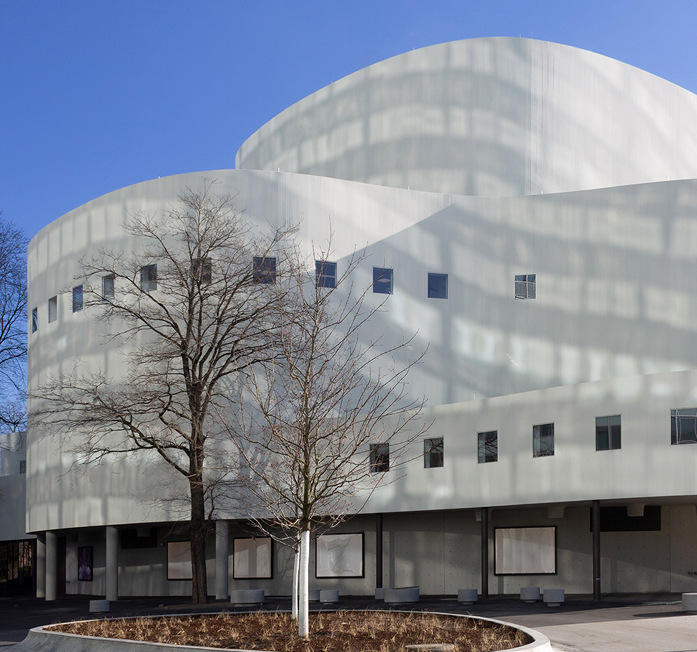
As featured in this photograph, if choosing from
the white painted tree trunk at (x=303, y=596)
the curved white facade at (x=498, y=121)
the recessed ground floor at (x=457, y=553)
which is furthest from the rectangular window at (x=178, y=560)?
the white painted tree trunk at (x=303, y=596)

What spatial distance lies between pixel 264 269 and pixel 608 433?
48.5 ft

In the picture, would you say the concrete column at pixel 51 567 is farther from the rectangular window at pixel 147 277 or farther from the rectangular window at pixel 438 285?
the rectangular window at pixel 438 285

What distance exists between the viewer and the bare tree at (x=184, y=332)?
35562mm

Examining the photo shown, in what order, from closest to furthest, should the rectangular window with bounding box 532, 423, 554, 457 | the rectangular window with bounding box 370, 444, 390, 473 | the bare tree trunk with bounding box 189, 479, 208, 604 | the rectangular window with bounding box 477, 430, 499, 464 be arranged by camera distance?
the rectangular window with bounding box 532, 423, 554, 457
the rectangular window with bounding box 477, 430, 499, 464
the bare tree trunk with bounding box 189, 479, 208, 604
the rectangular window with bounding box 370, 444, 390, 473

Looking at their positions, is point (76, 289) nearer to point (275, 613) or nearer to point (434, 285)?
point (434, 285)

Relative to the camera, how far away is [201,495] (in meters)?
36.0

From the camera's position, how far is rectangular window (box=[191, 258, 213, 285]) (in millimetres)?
36250

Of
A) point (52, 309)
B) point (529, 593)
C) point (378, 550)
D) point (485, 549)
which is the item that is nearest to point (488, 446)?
point (485, 549)

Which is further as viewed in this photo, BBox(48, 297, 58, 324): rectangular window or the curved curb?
BBox(48, 297, 58, 324): rectangular window

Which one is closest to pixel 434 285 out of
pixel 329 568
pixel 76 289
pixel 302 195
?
pixel 302 195

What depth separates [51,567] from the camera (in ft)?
151

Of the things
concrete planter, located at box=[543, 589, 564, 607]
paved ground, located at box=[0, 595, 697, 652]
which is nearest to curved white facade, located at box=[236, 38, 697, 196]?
paved ground, located at box=[0, 595, 697, 652]

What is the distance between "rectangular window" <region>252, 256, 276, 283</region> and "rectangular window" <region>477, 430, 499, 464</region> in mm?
9435

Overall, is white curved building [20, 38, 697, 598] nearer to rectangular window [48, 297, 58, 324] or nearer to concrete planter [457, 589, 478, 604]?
rectangular window [48, 297, 58, 324]
